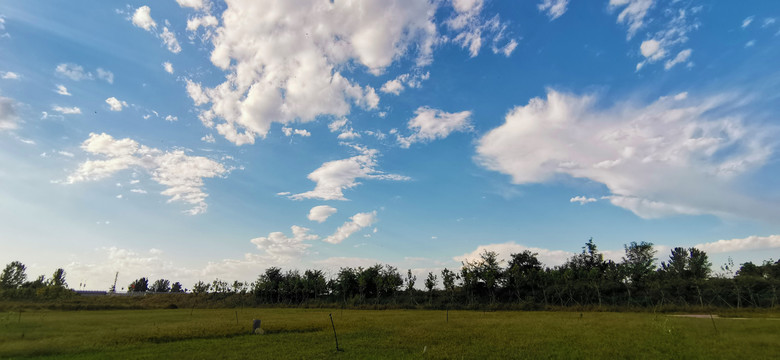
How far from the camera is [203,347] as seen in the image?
21.4 m

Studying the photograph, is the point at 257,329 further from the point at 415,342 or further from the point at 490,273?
the point at 490,273

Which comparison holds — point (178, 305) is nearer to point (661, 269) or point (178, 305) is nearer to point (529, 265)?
point (529, 265)

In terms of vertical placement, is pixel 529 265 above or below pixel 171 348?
above

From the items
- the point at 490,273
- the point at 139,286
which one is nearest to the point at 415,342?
the point at 490,273

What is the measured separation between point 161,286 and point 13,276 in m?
67.9

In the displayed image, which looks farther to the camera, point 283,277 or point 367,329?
point 283,277

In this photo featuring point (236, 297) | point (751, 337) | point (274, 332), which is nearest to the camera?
point (751, 337)

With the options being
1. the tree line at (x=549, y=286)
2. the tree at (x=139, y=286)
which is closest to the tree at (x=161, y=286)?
the tree at (x=139, y=286)

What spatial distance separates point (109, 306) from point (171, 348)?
58.8 metres

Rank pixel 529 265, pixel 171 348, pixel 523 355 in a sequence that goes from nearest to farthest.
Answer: pixel 523 355 < pixel 171 348 < pixel 529 265

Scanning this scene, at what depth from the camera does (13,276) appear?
4360 inches

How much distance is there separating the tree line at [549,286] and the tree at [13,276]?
237ft

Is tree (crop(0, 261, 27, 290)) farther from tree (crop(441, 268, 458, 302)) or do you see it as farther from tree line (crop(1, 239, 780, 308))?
tree (crop(441, 268, 458, 302))

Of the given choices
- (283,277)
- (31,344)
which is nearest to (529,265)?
(283,277)
